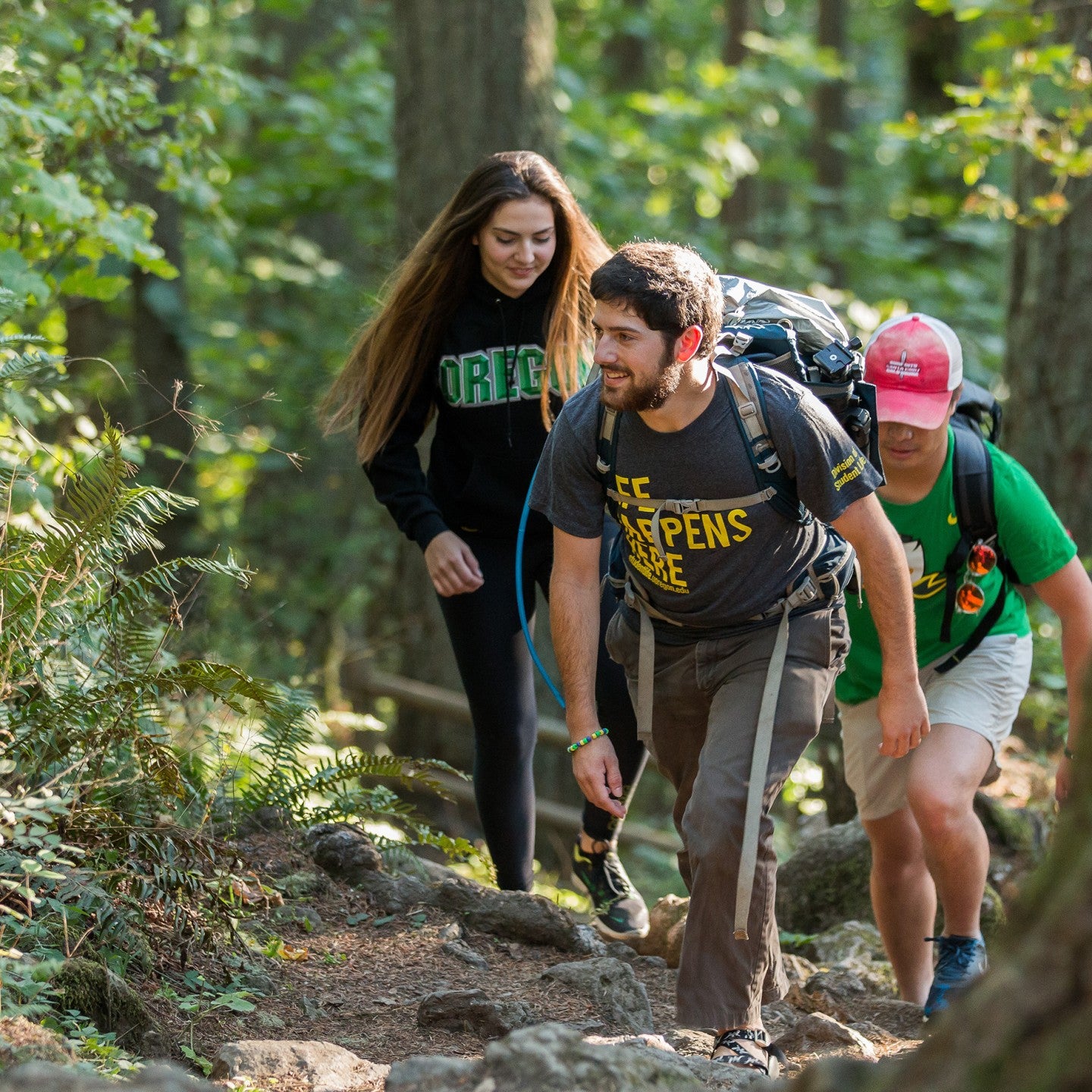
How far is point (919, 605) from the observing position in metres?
4.20

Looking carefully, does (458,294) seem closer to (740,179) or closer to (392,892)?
(392,892)

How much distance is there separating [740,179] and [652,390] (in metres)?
15.1

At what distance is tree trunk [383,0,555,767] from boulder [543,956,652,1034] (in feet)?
14.3

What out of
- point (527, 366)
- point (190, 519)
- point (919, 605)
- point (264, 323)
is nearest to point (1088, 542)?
point (919, 605)

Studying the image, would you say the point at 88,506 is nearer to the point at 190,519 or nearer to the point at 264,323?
the point at 190,519

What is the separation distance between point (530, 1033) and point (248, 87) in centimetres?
972

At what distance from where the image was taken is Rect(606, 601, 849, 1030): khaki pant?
3377mm

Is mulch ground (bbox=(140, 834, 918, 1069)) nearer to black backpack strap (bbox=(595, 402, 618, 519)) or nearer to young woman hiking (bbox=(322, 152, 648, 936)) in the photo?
young woman hiking (bbox=(322, 152, 648, 936))

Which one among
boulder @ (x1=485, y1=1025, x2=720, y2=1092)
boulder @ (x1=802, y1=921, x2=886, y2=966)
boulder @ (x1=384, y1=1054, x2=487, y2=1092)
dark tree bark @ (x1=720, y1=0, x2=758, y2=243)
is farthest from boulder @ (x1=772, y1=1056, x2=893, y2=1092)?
dark tree bark @ (x1=720, y1=0, x2=758, y2=243)

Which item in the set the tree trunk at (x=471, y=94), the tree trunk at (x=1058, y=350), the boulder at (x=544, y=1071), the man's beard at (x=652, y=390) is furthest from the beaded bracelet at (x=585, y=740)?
the tree trunk at (x=1058, y=350)

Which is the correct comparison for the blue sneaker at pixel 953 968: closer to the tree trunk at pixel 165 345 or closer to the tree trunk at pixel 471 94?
the tree trunk at pixel 471 94

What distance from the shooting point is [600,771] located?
3.65m

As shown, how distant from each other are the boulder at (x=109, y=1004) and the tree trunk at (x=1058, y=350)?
21.3 ft

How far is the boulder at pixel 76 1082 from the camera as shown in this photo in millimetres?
2029
